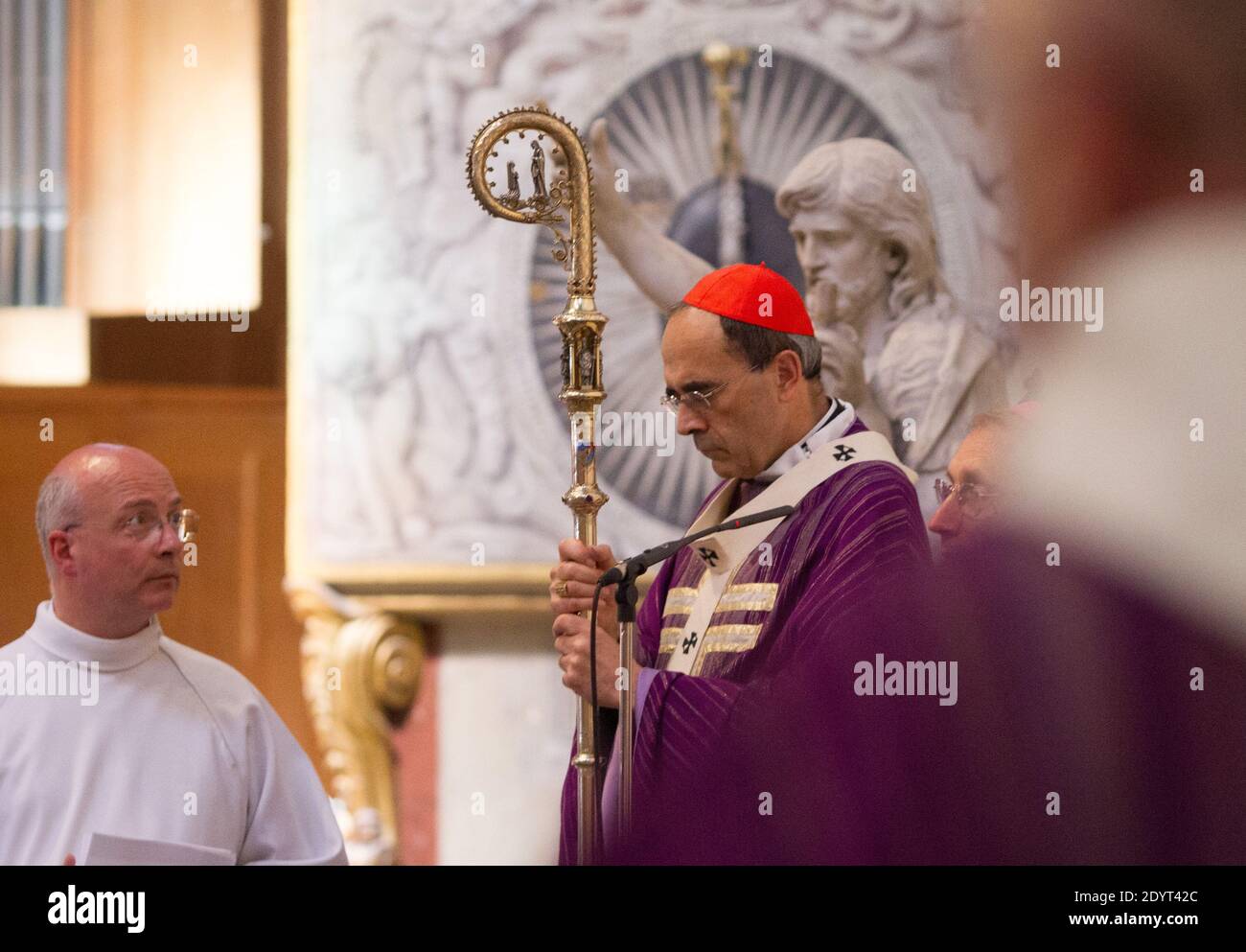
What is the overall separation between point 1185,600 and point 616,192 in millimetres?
1791

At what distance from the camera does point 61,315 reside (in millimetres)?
5102

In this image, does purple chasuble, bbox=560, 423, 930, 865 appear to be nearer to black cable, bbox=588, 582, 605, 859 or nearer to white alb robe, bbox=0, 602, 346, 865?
black cable, bbox=588, 582, 605, 859

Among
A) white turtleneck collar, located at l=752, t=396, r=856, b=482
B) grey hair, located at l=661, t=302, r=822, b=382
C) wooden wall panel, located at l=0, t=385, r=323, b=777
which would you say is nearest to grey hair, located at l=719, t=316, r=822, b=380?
grey hair, located at l=661, t=302, r=822, b=382

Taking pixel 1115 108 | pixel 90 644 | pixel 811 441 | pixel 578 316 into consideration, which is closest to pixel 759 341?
pixel 811 441

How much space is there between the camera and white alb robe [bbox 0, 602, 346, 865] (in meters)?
3.69

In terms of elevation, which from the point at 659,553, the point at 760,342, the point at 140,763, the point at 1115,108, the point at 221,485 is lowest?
the point at 140,763

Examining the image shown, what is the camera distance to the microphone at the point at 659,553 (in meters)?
3.31

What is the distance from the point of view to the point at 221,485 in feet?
16.8

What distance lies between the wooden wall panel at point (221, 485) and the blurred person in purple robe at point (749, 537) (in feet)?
5.30

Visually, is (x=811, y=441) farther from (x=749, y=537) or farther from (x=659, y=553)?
(x=659, y=553)

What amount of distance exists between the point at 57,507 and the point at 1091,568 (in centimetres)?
246

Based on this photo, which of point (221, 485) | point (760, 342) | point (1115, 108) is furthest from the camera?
point (221, 485)

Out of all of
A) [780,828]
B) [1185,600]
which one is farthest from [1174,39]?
[780,828]

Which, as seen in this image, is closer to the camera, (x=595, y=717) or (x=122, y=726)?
(x=595, y=717)
